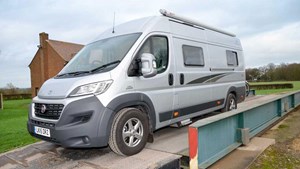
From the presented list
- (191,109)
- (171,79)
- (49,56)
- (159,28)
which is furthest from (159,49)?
(49,56)

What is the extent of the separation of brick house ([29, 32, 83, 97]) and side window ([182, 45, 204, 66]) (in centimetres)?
2604

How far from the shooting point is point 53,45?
31.1 m

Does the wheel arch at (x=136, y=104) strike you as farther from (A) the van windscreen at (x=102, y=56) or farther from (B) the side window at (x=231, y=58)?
(B) the side window at (x=231, y=58)

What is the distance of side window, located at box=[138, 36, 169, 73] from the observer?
4403mm

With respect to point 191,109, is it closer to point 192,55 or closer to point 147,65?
point 192,55

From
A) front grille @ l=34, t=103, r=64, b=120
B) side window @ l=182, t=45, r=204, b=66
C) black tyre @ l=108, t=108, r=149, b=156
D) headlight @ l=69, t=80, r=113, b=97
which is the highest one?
side window @ l=182, t=45, r=204, b=66

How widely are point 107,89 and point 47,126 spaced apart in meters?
1.04

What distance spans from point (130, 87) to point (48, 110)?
127 cm

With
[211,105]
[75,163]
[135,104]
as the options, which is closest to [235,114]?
[211,105]

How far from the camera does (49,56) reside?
1238 inches

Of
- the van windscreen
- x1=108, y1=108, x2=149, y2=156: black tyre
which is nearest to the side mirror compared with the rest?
the van windscreen

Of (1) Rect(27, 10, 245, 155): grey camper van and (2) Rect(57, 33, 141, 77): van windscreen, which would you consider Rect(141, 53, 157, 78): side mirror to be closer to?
(1) Rect(27, 10, 245, 155): grey camper van

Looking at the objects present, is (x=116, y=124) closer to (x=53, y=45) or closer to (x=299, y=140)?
(x=299, y=140)

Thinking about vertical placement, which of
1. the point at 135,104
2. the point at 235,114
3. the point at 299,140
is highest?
→ the point at 135,104
